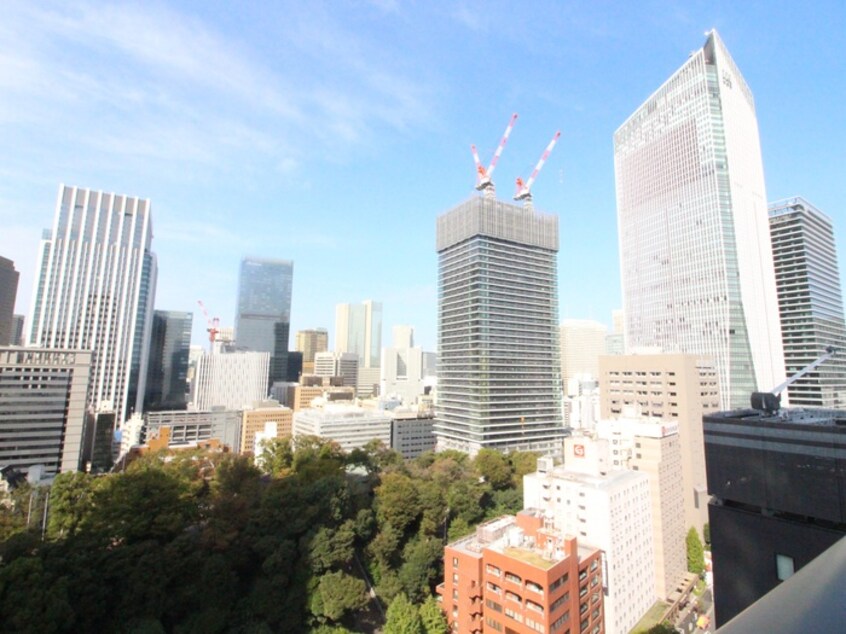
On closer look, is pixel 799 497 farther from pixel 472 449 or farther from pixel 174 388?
pixel 174 388

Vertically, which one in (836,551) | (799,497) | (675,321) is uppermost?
(675,321)

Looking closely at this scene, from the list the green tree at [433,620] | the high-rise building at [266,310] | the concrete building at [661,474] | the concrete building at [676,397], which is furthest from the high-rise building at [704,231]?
the high-rise building at [266,310]

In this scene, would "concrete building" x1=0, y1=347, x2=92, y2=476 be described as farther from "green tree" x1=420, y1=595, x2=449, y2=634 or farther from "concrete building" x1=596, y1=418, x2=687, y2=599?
"concrete building" x1=596, y1=418, x2=687, y2=599

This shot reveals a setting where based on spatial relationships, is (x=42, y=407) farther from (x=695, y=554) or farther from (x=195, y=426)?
(x=695, y=554)

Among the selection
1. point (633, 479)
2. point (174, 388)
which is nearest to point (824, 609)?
point (633, 479)

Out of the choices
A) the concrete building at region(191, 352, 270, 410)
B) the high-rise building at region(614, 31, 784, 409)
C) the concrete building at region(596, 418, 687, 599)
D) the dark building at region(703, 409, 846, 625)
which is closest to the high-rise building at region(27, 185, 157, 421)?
the concrete building at region(191, 352, 270, 410)

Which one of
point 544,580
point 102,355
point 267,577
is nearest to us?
point 544,580
